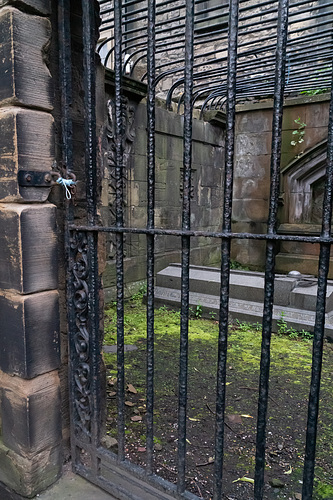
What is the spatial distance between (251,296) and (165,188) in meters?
2.75

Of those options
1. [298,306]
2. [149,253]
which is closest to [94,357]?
[149,253]

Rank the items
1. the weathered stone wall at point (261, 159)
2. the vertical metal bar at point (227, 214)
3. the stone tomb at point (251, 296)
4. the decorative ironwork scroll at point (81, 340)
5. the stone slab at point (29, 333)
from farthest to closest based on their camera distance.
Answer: the weathered stone wall at point (261, 159)
the stone tomb at point (251, 296)
the decorative ironwork scroll at point (81, 340)
the stone slab at point (29, 333)
the vertical metal bar at point (227, 214)

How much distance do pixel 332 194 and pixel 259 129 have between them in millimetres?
7750

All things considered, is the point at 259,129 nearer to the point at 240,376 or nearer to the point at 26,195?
the point at 240,376

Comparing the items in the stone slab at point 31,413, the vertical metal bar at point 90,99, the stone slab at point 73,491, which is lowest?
the stone slab at point 73,491

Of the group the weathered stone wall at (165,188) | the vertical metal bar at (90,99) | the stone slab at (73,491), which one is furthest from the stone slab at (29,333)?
the weathered stone wall at (165,188)

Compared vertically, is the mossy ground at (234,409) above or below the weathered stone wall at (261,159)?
below

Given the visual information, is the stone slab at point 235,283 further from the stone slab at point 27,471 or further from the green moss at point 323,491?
the stone slab at point 27,471

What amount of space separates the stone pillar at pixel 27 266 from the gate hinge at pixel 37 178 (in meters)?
0.02

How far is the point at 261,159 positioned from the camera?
325 inches

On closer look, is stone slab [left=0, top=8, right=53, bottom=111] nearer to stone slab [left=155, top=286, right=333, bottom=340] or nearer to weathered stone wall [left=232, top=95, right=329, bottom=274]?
stone slab [left=155, top=286, right=333, bottom=340]

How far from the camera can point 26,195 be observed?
159 centimetres

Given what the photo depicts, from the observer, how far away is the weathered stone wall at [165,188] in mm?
5969

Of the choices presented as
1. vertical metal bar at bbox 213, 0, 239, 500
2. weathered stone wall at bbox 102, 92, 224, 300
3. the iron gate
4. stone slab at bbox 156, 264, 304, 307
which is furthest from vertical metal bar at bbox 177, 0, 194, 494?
weathered stone wall at bbox 102, 92, 224, 300
